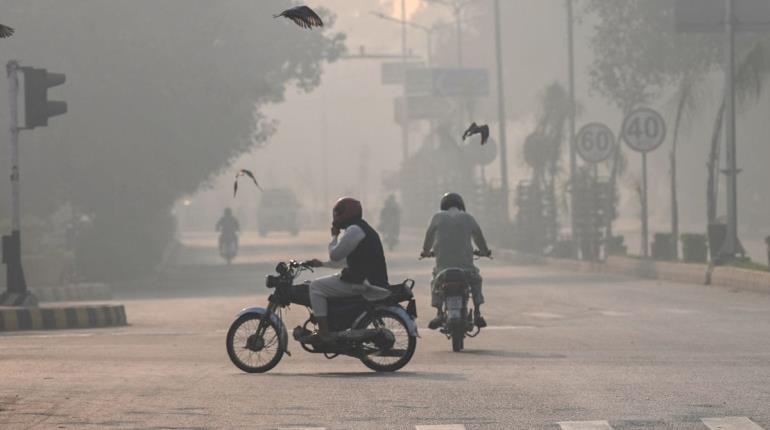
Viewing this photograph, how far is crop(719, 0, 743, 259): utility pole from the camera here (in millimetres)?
33375

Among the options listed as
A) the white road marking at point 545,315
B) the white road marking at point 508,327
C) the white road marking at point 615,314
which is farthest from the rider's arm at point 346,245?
the white road marking at point 615,314

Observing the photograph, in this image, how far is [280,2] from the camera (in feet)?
200

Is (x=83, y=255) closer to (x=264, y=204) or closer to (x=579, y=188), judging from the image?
(x=579, y=188)

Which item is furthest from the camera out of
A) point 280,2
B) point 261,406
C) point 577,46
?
point 577,46

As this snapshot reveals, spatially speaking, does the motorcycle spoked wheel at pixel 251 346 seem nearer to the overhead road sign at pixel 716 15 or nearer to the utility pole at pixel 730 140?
the utility pole at pixel 730 140

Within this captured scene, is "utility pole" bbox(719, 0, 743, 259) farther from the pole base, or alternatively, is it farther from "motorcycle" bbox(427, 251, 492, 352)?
"motorcycle" bbox(427, 251, 492, 352)

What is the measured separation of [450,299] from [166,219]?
50856mm

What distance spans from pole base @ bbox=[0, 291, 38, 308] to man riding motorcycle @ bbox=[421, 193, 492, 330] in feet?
28.5

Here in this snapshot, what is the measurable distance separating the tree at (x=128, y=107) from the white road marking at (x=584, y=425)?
108 ft

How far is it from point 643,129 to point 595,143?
3.64 metres

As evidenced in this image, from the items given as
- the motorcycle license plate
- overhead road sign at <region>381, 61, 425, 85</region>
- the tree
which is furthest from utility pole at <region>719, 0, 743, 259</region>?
overhead road sign at <region>381, 61, 425, 85</region>

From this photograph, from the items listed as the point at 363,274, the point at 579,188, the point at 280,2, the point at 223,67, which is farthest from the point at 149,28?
the point at 363,274

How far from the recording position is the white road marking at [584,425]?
36.9ft

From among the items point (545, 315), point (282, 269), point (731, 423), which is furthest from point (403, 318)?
point (545, 315)
